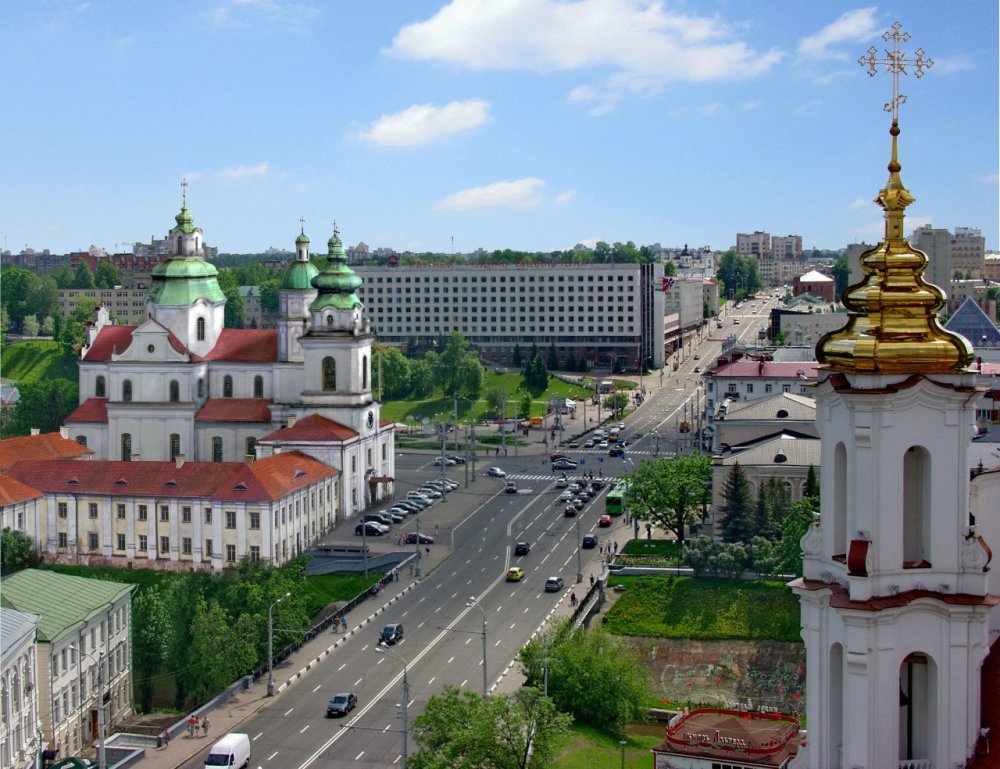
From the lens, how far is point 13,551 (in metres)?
73.1

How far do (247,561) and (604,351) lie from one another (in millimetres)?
95491

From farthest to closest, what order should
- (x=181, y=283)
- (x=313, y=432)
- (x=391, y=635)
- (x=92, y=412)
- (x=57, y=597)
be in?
(x=181, y=283), (x=92, y=412), (x=313, y=432), (x=391, y=635), (x=57, y=597)

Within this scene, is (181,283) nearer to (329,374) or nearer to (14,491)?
(329,374)

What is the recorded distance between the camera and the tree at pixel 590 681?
1953 inches

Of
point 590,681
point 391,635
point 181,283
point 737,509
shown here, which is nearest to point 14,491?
point 181,283

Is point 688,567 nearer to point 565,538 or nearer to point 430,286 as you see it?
point 565,538

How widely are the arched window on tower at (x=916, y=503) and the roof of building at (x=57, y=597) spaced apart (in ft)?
127

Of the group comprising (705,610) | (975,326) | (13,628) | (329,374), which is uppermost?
(975,326)


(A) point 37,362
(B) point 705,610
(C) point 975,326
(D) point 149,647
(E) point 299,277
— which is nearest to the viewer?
(D) point 149,647

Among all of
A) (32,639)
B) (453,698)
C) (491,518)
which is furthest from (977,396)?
(491,518)

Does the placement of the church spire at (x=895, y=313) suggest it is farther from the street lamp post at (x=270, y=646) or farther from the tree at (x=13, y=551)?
the tree at (x=13, y=551)

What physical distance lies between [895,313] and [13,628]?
119ft

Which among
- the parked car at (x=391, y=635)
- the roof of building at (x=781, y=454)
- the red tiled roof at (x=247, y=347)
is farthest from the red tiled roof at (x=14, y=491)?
the roof of building at (x=781, y=454)

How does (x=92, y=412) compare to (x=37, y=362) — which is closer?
(x=92, y=412)
